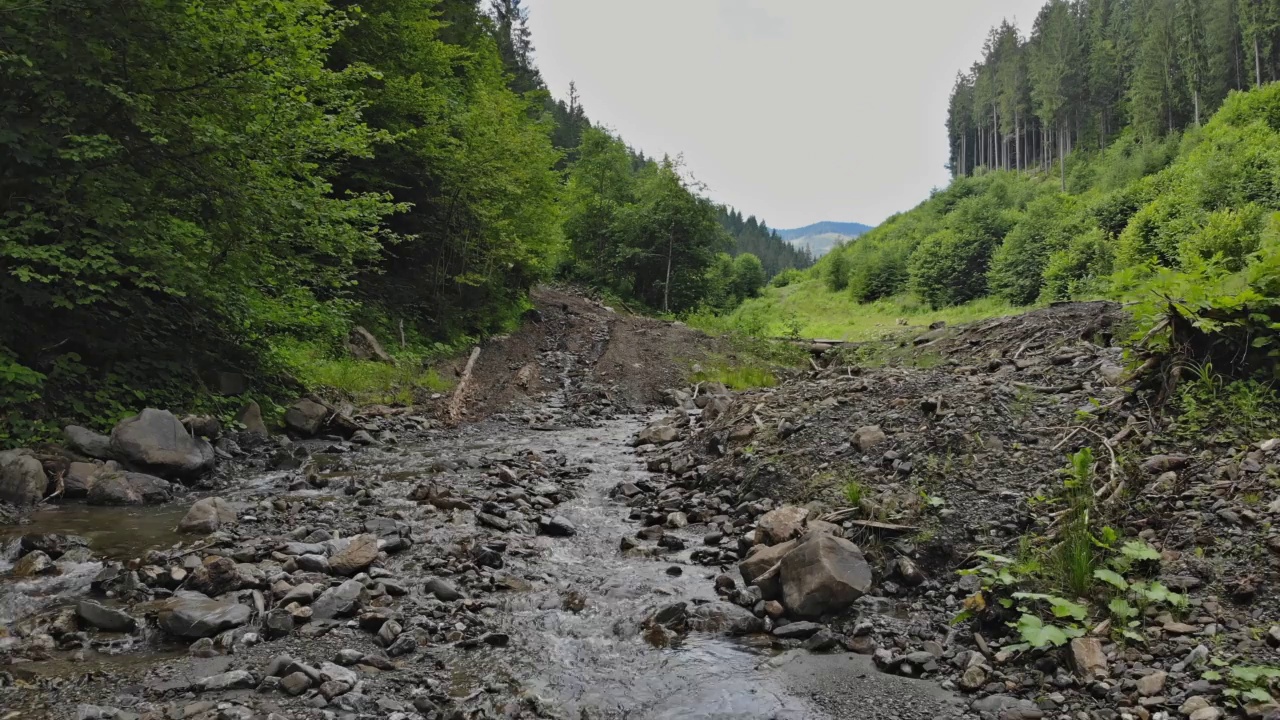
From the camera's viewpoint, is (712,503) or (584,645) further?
(712,503)

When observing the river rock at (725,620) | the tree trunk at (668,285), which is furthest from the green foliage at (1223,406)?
the tree trunk at (668,285)

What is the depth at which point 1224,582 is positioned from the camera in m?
4.16

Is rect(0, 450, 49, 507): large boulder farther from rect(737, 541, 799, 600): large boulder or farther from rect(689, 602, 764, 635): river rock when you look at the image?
rect(737, 541, 799, 600): large boulder

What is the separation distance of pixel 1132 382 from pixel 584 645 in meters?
6.41

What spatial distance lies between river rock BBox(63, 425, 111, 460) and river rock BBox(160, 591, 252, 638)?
488 cm

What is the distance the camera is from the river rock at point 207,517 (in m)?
6.88

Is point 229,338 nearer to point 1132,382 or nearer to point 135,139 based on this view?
point 135,139

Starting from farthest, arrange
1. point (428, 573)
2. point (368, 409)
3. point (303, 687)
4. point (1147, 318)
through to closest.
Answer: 1. point (368, 409)
2. point (1147, 318)
3. point (428, 573)
4. point (303, 687)

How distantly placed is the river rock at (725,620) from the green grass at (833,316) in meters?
18.9

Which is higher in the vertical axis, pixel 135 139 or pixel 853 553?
pixel 135 139

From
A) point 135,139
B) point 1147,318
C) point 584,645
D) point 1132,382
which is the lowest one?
point 584,645

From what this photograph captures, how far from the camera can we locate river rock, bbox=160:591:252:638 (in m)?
4.54

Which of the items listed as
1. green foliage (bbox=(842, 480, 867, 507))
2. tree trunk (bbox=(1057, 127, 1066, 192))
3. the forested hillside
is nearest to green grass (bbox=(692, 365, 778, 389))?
green foliage (bbox=(842, 480, 867, 507))

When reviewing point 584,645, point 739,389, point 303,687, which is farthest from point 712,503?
point 739,389
